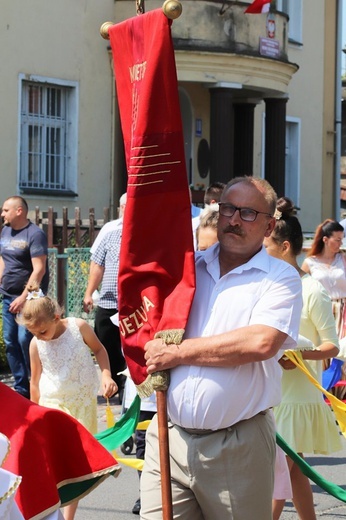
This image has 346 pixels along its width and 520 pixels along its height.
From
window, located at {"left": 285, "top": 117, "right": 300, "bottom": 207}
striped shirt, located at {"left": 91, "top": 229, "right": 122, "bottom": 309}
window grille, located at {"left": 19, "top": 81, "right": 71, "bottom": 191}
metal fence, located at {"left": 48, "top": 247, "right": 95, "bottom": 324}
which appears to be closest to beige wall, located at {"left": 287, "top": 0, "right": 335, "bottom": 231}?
window, located at {"left": 285, "top": 117, "right": 300, "bottom": 207}

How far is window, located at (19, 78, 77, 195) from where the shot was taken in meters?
19.9

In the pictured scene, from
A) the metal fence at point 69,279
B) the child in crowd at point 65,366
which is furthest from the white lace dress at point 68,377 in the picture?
the metal fence at point 69,279

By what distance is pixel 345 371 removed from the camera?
11562 mm

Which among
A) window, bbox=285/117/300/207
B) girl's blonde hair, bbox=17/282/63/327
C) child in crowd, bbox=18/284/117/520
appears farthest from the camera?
window, bbox=285/117/300/207

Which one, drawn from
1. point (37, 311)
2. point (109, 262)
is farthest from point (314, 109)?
point (37, 311)

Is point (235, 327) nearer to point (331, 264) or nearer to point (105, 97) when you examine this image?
point (331, 264)

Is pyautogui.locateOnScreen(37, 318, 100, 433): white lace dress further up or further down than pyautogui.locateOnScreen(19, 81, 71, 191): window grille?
further down

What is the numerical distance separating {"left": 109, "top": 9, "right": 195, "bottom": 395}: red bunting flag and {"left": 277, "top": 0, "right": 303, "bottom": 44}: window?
72.1ft

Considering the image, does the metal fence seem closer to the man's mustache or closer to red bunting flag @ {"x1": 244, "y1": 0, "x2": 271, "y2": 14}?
red bunting flag @ {"x1": 244, "y1": 0, "x2": 271, "y2": 14}

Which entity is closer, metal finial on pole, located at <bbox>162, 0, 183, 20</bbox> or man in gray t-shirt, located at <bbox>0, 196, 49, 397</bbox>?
metal finial on pole, located at <bbox>162, 0, 183, 20</bbox>

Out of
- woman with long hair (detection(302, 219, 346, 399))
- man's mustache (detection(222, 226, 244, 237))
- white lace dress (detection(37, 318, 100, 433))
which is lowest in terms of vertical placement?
white lace dress (detection(37, 318, 100, 433))

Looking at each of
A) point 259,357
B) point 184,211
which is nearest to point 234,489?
point 259,357

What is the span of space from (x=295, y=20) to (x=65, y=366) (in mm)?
20583

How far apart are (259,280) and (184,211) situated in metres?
0.44
